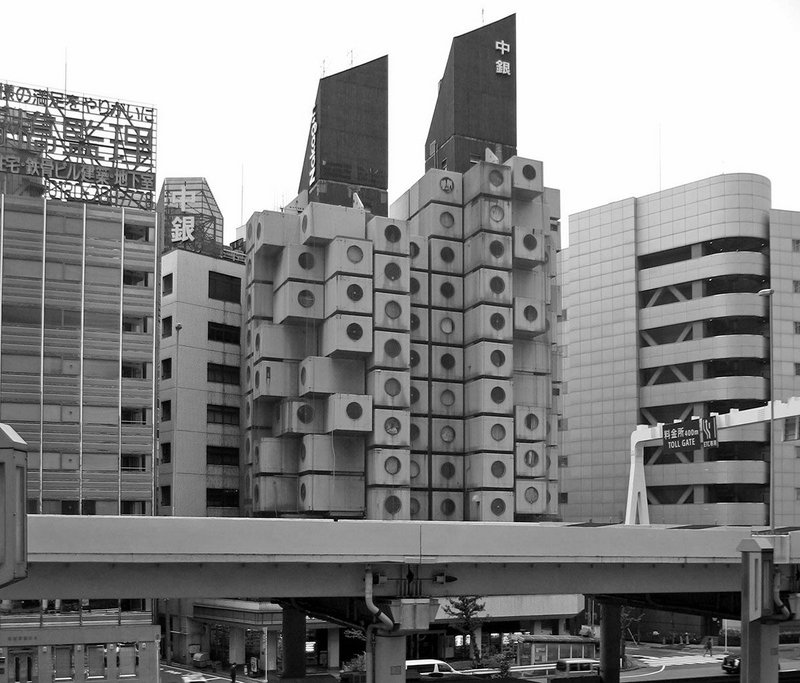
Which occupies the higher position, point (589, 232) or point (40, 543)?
point (589, 232)

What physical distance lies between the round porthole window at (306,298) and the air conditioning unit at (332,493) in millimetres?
12500

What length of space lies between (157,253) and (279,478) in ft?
62.6

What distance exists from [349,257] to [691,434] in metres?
28.2

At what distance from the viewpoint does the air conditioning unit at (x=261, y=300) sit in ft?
269

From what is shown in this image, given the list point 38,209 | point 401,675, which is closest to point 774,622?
point 401,675

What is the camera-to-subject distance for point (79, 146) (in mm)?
72625

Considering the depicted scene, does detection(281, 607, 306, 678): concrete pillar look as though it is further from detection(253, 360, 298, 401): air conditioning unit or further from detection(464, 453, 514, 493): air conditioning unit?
detection(464, 453, 514, 493): air conditioning unit

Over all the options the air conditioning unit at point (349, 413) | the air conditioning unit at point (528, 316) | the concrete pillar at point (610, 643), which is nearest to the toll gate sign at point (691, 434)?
the concrete pillar at point (610, 643)

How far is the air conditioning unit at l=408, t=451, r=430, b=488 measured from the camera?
270ft

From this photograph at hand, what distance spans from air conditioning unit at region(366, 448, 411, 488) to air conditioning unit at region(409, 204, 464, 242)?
58.7 feet

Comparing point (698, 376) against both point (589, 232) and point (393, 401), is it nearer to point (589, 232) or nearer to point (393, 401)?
point (589, 232)

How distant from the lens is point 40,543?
30.0 meters

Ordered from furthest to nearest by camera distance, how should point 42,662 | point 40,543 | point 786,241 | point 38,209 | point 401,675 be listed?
1. point 786,241
2. point 38,209
3. point 42,662
4. point 401,675
5. point 40,543

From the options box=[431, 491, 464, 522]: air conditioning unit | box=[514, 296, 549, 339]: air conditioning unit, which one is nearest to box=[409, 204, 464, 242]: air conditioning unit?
box=[514, 296, 549, 339]: air conditioning unit
